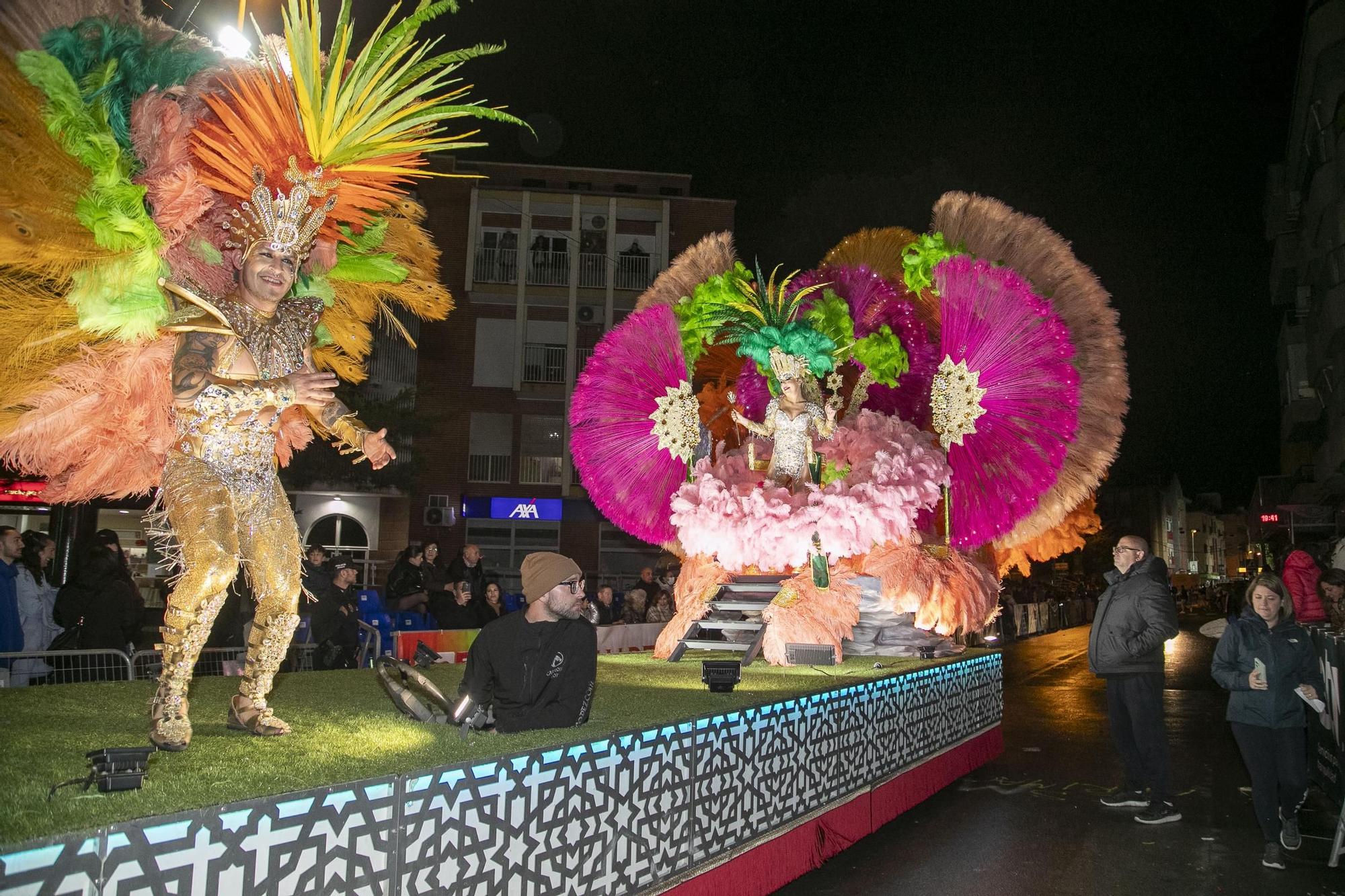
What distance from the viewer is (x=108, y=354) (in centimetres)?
400

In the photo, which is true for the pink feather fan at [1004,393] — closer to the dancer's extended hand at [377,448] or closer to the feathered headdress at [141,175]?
the feathered headdress at [141,175]

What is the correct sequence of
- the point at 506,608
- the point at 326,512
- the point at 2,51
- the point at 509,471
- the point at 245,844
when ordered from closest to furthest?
the point at 245,844 < the point at 2,51 < the point at 506,608 < the point at 326,512 < the point at 509,471

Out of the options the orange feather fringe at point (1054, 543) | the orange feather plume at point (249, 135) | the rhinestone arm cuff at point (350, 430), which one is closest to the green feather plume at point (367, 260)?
the orange feather plume at point (249, 135)

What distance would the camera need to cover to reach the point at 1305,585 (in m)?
8.55

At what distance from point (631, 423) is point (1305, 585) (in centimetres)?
615

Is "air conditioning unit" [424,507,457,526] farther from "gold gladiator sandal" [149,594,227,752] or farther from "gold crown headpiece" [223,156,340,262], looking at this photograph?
"gold gladiator sandal" [149,594,227,752]

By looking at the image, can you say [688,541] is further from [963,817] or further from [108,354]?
[108,354]

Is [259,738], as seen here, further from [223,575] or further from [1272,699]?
[1272,699]

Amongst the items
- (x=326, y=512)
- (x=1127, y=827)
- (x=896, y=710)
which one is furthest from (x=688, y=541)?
(x=326, y=512)

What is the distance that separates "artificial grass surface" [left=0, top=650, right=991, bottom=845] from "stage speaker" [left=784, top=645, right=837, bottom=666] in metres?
0.74

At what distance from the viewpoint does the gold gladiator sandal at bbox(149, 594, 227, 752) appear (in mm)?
3549

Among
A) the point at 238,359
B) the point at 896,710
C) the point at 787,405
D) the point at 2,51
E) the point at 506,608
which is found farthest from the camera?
the point at 506,608

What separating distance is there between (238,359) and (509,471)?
23046 mm

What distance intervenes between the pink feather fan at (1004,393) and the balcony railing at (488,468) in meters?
19.9
